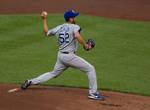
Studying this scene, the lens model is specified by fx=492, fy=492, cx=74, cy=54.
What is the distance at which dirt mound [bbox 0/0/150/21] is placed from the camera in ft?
67.6

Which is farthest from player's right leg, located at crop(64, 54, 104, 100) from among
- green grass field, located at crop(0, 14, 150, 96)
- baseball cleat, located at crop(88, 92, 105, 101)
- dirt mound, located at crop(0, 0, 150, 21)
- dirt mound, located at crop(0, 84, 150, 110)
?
dirt mound, located at crop(0, 0, 150, 21)

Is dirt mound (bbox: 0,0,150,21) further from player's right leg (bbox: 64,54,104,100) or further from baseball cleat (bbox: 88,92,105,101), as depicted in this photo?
baseball cleat (bbox: 88,92,105,101)

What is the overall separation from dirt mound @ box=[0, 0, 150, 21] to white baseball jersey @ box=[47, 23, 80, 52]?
10497 mm

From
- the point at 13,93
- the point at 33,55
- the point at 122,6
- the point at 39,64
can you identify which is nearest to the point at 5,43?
the point at 33,55

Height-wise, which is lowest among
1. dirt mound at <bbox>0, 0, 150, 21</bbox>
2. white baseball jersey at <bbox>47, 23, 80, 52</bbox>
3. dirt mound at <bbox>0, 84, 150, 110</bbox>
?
dirt mound at <bbox>0, 84, 150, 110</bbox>

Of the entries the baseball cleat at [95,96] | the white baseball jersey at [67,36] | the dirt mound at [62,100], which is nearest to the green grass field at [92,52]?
the dirt mound at [62,100]

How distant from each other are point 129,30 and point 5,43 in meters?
4.79

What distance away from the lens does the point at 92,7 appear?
71.8 feet

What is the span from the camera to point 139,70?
12211 millimetres

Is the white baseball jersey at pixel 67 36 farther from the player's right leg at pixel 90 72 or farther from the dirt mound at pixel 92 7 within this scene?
the dirt mound at pixel 92 7

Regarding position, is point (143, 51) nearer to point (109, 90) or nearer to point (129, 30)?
point (129, 30)

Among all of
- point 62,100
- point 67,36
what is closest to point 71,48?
point 67,36

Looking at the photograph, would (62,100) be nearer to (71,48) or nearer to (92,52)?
(71,48)

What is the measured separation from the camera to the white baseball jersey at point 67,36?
31.2 feet
